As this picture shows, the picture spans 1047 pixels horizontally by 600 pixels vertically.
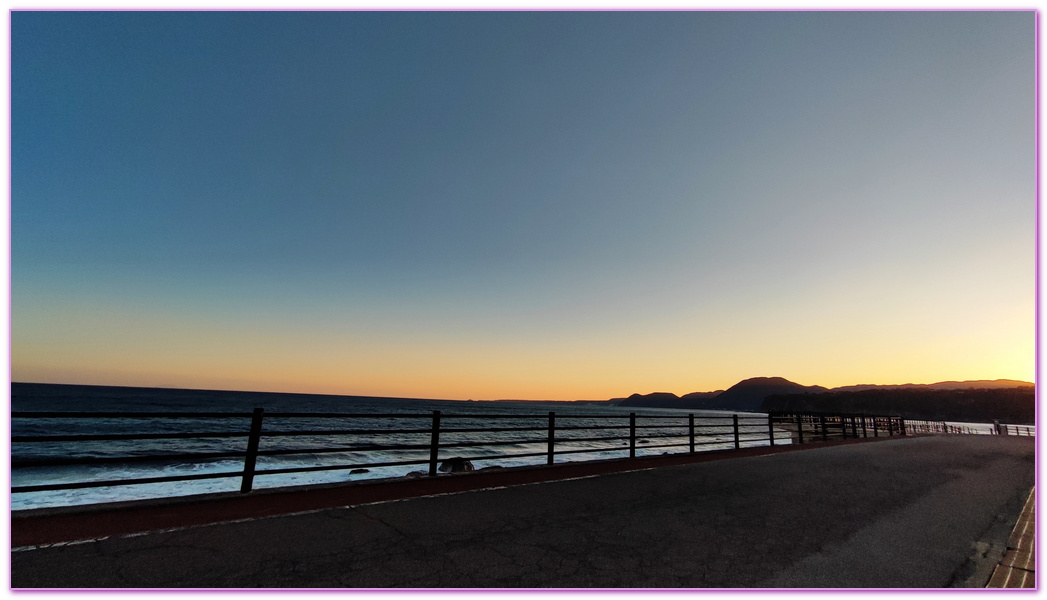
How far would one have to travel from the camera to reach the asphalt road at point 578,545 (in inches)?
152

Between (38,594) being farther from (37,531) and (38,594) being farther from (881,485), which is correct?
(881,485)

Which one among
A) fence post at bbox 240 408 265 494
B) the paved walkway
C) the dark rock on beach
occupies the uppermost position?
fence post at bbox 240 408 265 494

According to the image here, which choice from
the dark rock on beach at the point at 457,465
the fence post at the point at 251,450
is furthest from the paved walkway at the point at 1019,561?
the dark rock on beach at the point at 457,465

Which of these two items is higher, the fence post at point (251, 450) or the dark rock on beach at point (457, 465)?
the fence post at point (251, 450)

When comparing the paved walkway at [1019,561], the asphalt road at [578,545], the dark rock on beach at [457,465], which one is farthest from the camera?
the dark rock on beach at [457,465]

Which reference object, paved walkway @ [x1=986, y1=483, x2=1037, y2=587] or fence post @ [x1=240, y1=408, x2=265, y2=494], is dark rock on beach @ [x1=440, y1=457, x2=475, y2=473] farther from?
paved walkway @ [x1=986, y1=483, x2=1037, y2=587]

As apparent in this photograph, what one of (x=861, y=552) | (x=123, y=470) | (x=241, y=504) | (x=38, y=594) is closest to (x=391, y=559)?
(x=38, y=594)

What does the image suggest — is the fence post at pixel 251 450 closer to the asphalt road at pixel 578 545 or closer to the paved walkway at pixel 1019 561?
the asphalt road at pixel 578 545

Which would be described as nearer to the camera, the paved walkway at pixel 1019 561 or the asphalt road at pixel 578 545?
the asphalt road at pixel 578 545

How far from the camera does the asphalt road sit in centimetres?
386

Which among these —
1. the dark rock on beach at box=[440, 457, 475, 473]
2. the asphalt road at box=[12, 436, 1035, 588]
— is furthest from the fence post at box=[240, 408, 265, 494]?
the dark rock on beach at box=[440, 457, 475, 473]

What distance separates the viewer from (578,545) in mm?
4793

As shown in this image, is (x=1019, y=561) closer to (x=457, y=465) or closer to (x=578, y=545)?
(x=578, y=545)

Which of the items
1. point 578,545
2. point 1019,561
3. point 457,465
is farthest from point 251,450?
point 457,465
